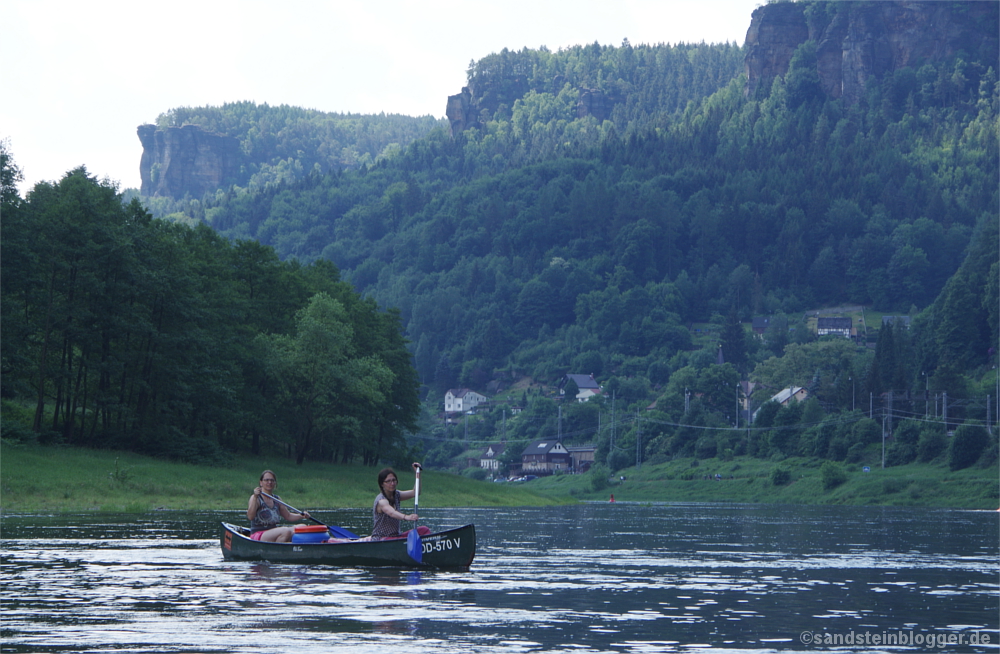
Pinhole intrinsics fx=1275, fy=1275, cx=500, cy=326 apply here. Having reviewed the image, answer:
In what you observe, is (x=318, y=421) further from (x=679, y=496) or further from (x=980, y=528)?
(x=679, y=496)

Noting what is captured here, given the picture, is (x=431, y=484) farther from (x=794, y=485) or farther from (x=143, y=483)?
(x=794, y=485)

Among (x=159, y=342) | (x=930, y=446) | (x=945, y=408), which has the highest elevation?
(x=945, y=408)

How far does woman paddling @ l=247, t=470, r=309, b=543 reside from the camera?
1296 inches

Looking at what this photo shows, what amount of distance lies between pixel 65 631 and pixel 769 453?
A: 539 ft

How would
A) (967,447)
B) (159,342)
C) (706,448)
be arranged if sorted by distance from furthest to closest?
(706,448), (967,447), (159,342)

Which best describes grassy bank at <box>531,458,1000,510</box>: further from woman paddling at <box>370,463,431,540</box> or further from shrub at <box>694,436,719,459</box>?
woman paddling at <box>370,463,431,540</box>

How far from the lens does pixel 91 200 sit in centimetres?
6894

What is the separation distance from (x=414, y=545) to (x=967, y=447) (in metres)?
128

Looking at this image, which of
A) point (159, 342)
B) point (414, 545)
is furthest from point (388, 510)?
point (159, 342)

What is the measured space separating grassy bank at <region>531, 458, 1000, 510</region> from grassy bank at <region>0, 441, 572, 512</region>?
223ft

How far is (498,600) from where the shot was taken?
25.4 meters

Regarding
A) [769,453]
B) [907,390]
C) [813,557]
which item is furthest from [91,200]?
[907,390]

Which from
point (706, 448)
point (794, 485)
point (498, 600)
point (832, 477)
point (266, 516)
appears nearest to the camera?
point (498, 600)

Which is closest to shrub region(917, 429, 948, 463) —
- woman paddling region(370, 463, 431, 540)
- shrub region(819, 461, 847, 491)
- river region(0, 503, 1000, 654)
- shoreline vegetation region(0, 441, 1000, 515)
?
shoreline vegetation region(0, 441, 1000, 515)
